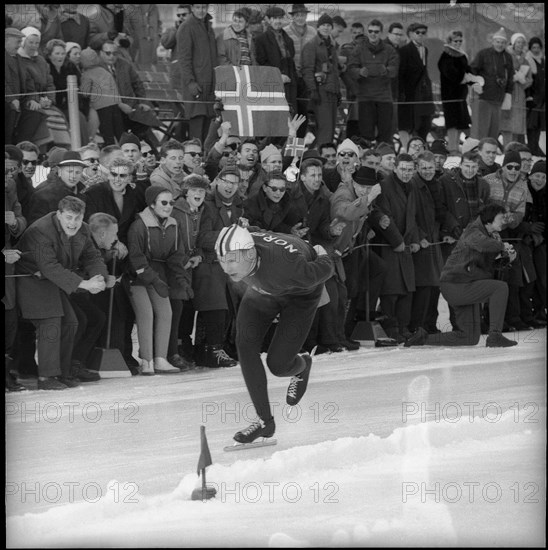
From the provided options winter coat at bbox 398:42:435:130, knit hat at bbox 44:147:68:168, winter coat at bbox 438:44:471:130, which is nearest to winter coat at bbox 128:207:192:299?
knit hat at bbox 44:147:68:168

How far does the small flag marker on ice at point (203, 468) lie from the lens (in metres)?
7.45

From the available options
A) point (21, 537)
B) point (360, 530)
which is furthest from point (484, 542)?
point (21, 537)

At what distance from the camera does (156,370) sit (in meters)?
10.7

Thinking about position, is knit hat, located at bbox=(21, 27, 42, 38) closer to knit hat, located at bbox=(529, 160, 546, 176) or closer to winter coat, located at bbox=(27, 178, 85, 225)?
winter coat, located at bbox=(27, 178, 85, 225)

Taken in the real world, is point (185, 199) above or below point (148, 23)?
below

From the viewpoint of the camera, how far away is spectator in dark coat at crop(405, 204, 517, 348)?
12242 mm

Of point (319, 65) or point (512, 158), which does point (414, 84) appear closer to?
point (319, 65)

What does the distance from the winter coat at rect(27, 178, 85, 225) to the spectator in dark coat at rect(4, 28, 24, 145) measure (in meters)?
1.27

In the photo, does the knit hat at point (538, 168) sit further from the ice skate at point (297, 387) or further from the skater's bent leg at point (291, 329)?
the skater's bent leg at point (291, 329)

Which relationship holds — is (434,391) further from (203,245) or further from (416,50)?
(416,50)

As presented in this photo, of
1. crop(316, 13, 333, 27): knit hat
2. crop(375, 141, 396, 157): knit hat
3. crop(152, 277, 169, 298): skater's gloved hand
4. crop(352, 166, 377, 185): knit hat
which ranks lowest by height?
crop(152, 277, 169, 298): skater's gloved hand

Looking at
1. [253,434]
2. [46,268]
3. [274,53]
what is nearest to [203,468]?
[253,434]

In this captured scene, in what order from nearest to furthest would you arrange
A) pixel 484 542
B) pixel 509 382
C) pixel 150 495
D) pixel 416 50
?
pixel 484 542 → pixel 150 495 → pixel 509 382 → pixel 416 50

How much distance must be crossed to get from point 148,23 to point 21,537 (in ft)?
27.2
